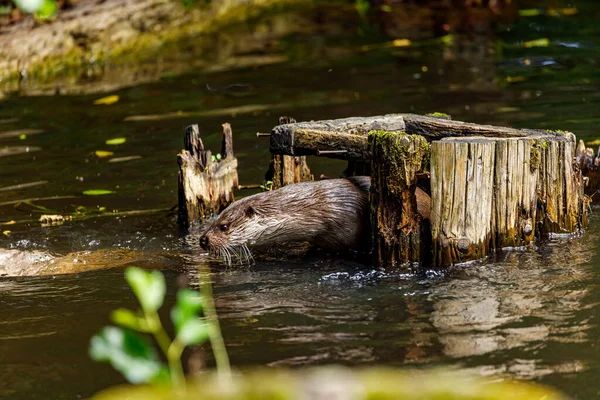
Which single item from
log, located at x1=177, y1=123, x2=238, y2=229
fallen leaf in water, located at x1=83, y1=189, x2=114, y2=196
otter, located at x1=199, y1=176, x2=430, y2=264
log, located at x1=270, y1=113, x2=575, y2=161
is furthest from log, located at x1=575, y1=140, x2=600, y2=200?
fallen leaf in water, located at x1=83, y1=189, x2=114, y2=196

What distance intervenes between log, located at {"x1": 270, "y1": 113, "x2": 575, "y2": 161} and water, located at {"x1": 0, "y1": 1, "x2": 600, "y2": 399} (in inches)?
29.1

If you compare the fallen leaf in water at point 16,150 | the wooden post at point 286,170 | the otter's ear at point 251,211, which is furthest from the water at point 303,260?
the wooden post at point 286,170

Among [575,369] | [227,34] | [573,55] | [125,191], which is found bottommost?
[575,369]

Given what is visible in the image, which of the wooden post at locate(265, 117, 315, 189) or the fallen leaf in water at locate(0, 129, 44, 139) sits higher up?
the fallen leaf in water at locate(0, 129, 44, 139)

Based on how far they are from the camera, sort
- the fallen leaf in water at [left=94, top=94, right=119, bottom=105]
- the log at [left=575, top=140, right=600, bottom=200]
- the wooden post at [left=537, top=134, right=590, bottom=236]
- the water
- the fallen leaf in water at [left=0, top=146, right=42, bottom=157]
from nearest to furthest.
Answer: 1. the water
2. the wooden post at [left=537, top=134, right=590, bottom=236]
3. the log at [left=575, top=140, right=600, bottom=200]
4. the fallen leaf in water at [left=0, top=146, right=42, bottom=157]
5. the fallen leaf in water at [left=94, top=94, right=119, bottom=105]

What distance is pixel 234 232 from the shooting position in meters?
5.77

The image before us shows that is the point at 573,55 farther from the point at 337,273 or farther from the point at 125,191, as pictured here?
the point at 337,273

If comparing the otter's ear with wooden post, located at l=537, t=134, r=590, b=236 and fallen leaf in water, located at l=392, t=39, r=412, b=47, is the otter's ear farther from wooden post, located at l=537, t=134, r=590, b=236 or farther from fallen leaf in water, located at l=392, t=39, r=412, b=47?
fallen leaf in water, located at l=392, t=39, r=412, b=47

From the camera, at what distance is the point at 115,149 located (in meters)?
8.98

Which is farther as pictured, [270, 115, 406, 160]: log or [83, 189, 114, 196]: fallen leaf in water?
[83, 189, 114, 196]: fallen leaf in water

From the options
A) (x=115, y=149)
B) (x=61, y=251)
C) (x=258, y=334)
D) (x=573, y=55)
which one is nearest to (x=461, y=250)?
(x=258, y=334)

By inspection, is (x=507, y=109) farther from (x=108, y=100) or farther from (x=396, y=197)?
(x=108, y=100)

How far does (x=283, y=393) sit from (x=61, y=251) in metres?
5.31

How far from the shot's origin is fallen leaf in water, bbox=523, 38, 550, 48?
12.6 meters
